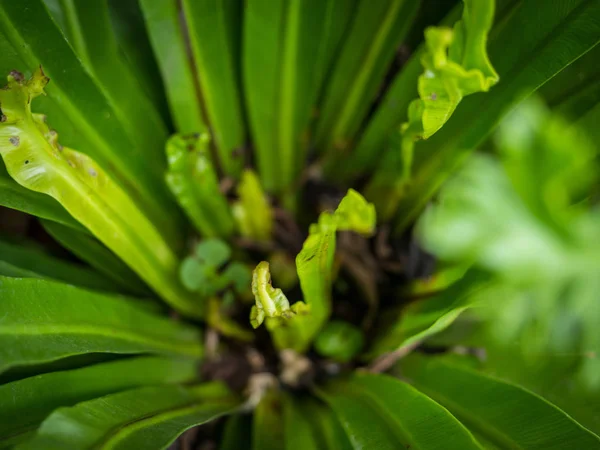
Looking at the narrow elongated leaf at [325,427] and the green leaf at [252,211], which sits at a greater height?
the green leaf at [252,211]

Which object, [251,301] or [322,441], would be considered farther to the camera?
[251,301]

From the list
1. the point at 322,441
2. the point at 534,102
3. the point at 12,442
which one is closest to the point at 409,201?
the point at 534,102

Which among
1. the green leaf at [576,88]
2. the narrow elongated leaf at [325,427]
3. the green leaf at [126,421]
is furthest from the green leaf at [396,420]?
the green leaf at [576,88]

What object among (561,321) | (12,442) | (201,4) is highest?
(201,4)

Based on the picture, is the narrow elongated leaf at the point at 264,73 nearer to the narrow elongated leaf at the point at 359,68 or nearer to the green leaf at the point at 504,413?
the narrow elongated leaf at the point at 359,68

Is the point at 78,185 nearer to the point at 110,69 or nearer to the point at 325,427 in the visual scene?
the point at 110,69

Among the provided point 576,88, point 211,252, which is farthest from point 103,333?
point 576,88

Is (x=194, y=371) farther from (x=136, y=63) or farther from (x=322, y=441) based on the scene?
(x=136, y=63)

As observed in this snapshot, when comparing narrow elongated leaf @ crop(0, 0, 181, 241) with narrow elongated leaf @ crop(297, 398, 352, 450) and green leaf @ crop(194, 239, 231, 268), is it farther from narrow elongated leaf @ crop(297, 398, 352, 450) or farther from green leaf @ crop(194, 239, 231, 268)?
narrow elongated leaf @ crop(297, 398, 352, 450)
